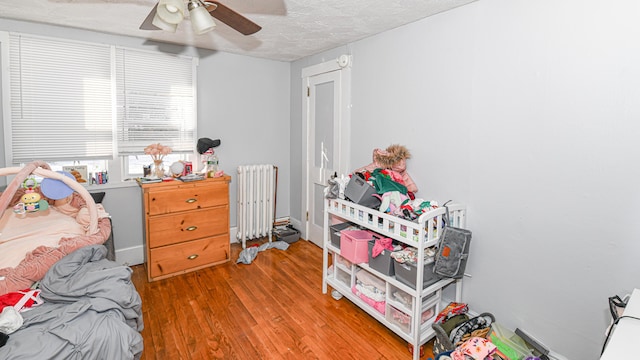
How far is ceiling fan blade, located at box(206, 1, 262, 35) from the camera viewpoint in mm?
1645

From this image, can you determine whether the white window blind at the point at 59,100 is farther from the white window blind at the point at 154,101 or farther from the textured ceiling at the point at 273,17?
the textured ceiling at the point at 273,17

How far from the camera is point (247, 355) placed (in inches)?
81.7

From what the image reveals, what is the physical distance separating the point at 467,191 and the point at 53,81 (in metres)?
3.61

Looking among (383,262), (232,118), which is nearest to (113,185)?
(232,118)

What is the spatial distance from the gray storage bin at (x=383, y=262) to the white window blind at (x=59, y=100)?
2745 millimetres

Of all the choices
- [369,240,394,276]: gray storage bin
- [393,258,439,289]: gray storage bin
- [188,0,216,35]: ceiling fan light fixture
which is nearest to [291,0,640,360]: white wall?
[393,258,439,289]: gray storage bin

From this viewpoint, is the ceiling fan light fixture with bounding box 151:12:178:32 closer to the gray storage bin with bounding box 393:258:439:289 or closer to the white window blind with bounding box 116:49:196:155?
the white window blind with bounding box 116:49:196:155

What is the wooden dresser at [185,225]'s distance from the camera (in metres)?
2.97

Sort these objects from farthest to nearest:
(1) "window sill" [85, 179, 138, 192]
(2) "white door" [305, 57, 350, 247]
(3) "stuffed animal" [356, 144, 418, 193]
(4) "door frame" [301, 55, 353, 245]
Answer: (2) "white door" [305, 57, 350, 247]
(4) "door frame" [301, 55, 353, 245]
(1) "window sill" [85, 179, 138, 192]
(3) "stuffed animal" [356, 144, 418, 193]

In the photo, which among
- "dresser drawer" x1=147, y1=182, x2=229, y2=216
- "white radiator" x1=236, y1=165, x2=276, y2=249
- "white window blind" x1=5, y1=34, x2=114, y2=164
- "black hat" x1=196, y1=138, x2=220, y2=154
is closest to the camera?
"white window blind" x1=5, y1=34, x2=114, y2=164

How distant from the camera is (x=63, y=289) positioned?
156cm

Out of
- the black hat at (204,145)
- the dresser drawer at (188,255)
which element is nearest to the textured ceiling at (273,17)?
the black hat at (204,145)

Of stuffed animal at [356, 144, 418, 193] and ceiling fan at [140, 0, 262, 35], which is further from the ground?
ceiling fan at [140, 0, 262, 35]

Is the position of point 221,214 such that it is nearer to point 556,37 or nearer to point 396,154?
point 396,154
